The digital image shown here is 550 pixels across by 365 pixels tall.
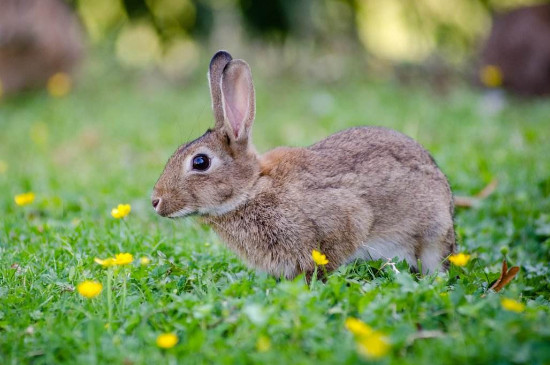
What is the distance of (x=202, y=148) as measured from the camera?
420cm

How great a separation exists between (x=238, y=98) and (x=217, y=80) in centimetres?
24

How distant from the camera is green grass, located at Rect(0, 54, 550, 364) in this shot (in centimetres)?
289

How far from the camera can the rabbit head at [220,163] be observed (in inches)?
161

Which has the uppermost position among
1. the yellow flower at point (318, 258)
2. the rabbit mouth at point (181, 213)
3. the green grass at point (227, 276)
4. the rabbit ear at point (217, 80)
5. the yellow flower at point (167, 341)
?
the rabbit ear at point (217, 80)

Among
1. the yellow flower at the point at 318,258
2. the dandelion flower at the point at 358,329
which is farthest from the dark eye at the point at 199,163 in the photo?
the dandelion flower at the point at 358,329

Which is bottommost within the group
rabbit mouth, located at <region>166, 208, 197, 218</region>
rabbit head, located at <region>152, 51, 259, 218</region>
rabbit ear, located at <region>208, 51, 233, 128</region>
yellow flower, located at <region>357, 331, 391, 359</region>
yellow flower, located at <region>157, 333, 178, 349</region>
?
yellow flower, located at <region>157, 333, 178, 349</region>

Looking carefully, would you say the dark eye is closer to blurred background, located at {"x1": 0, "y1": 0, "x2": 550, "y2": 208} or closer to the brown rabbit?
the brown rabbit

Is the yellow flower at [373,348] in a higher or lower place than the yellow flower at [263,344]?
higher

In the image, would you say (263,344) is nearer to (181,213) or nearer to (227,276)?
(227,276)

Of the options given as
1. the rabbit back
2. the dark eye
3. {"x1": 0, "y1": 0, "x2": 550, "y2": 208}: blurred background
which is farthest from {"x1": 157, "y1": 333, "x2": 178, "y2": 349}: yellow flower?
{"x1": 0, "y1": 0, "x2": 550, "y2": 208}: blurred background

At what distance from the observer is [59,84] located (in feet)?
39.4

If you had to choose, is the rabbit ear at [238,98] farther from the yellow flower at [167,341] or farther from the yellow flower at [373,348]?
the yellow flower at [373,348]

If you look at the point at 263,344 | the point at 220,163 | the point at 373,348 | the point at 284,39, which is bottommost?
the point at 263,344

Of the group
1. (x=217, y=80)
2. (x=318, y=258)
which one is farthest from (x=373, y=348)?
(x=217, y=80)
